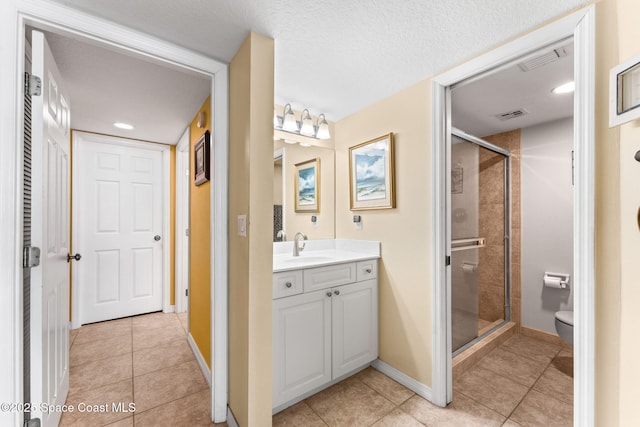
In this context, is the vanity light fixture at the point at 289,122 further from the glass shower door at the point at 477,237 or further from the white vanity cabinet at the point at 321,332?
the glass shower door at the point at 477,237

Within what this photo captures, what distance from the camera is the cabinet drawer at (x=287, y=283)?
5.29 ft

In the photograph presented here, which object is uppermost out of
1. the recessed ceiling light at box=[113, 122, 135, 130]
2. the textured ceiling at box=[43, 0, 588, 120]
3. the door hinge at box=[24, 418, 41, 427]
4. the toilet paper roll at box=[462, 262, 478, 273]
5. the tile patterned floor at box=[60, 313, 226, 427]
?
the textured ceiling at box=[43, 0, 588, 120]

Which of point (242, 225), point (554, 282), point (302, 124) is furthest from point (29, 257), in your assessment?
point (554, 282)

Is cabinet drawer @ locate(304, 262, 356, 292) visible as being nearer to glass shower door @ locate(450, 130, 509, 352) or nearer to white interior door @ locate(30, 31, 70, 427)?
glass shower door @ locate(450, 130, 509, 352)

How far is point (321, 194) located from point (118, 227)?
240 centimetres

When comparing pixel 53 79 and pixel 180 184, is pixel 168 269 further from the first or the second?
pixel 53 79

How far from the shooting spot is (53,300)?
1463 mm

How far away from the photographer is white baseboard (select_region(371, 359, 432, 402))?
1.83 m

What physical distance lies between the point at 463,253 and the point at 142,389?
8.93ft

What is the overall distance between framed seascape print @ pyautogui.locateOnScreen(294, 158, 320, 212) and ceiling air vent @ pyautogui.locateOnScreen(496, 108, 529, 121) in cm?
174

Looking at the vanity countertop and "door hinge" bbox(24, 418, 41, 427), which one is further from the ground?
the vanity countertop

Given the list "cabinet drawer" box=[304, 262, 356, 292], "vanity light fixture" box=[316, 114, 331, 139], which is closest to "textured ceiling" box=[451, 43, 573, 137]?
"vanity light fixture" box=[316, 114, 331, 139]

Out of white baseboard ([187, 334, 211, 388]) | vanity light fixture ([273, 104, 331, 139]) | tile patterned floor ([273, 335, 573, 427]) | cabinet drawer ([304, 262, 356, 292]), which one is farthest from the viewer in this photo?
vanity light fixture ([273, 104, 331, 139])

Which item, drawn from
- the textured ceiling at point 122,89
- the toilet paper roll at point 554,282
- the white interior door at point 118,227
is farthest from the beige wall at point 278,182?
the toilet paper roll at point 554,282
